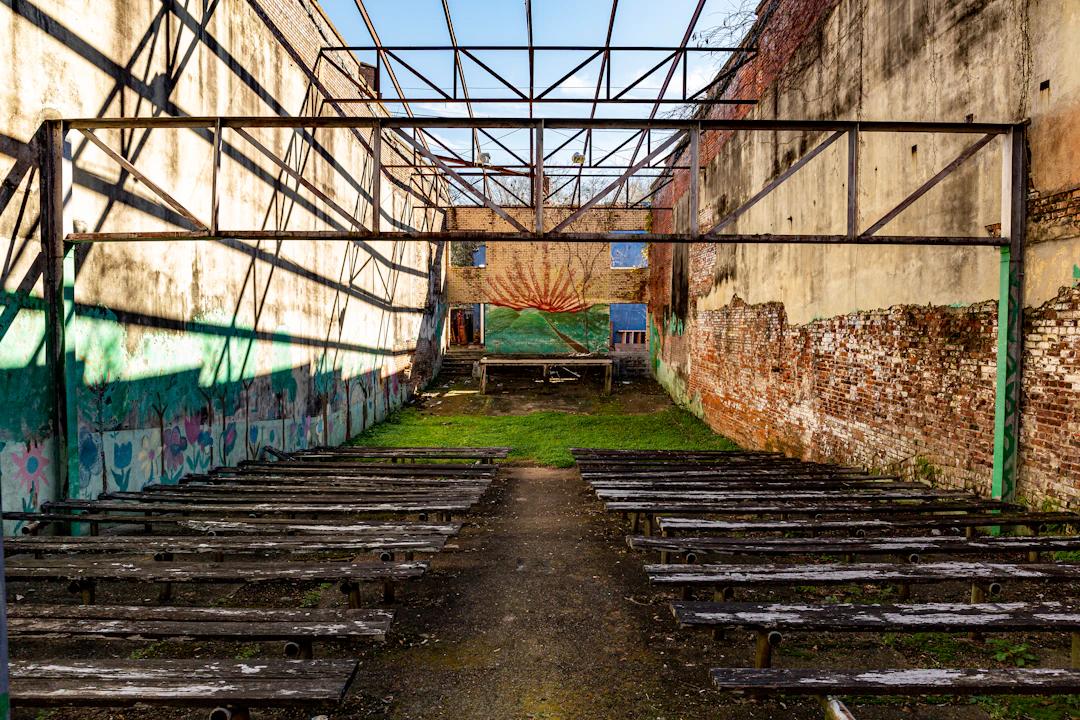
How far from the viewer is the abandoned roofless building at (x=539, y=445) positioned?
2.93m

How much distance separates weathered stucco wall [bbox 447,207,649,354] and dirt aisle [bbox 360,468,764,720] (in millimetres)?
15149

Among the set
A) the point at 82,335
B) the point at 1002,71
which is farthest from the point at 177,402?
the point at 1002,71

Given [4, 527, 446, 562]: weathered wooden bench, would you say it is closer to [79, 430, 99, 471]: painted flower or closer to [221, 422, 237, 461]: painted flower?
[79, 430, 99, 471]: painted flower

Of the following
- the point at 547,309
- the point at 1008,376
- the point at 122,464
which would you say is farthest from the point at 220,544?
the point at 547,309

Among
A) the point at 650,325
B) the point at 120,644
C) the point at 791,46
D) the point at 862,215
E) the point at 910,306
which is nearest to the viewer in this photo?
the point at 120,644

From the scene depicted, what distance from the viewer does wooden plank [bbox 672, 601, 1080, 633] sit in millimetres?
2701

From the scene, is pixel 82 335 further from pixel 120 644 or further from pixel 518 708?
pixel 518 708

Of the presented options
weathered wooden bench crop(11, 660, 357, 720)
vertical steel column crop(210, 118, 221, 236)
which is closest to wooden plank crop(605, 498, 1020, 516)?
weathered wooden bench crop(11, 660, 357, 720)

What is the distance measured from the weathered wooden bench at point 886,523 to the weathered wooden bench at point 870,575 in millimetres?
734

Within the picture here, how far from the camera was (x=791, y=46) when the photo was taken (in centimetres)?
891

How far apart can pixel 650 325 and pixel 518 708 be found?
1682cm

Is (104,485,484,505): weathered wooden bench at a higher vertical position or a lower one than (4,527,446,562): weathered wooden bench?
lower

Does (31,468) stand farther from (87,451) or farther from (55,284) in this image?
(55,284)

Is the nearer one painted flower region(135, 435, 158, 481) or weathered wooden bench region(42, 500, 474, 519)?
weathered wooden bench region(42, 500, 474, 519)
